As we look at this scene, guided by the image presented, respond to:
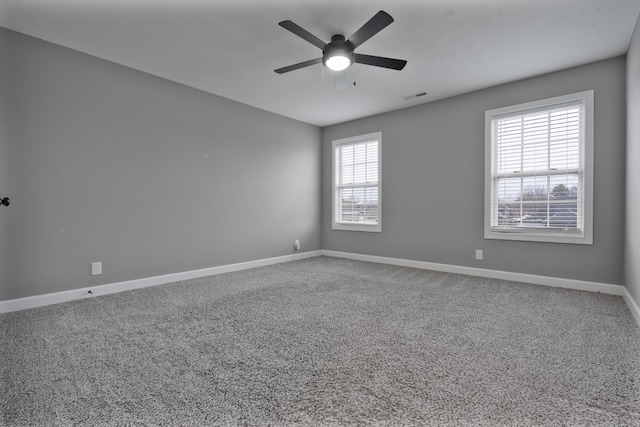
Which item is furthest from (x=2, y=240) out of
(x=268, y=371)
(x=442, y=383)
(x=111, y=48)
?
(x=442, y=383)

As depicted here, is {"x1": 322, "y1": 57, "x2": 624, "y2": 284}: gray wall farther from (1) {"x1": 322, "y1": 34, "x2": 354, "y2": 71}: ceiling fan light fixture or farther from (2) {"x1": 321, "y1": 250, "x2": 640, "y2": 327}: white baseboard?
(1) {"x1": 322, "y1": 34, "x2": 354, "y2": 71}: ceiling fan light fixture

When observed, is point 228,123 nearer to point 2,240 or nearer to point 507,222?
point 2,240

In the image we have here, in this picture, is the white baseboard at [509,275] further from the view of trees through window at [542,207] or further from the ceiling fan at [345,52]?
the ceiling fan at [345,52]

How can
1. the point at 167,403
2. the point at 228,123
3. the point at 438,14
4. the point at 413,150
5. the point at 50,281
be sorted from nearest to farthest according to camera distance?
the point at 167,403
the point at 438,14
the point at 50,281
the point at 228,123
the point at 413,150

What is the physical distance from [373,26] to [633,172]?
2633 millimetres

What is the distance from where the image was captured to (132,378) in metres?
1.60

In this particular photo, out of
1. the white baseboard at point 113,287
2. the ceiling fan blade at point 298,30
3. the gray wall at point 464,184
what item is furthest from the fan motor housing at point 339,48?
the white baseboard at point 113,287

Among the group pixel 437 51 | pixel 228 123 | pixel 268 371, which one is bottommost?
pixel 268 371

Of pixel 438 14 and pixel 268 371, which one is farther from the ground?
pixel 438 14

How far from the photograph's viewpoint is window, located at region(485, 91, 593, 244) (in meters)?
3.34

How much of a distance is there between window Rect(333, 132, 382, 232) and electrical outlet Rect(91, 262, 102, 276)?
12.0 feet

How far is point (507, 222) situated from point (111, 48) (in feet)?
16.1

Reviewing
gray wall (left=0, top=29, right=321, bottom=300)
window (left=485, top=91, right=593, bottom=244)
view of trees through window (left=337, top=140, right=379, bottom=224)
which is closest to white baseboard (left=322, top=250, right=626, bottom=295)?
window (left=485, top=91, right=593, bottom=244)

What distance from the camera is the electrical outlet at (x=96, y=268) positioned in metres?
3.14
